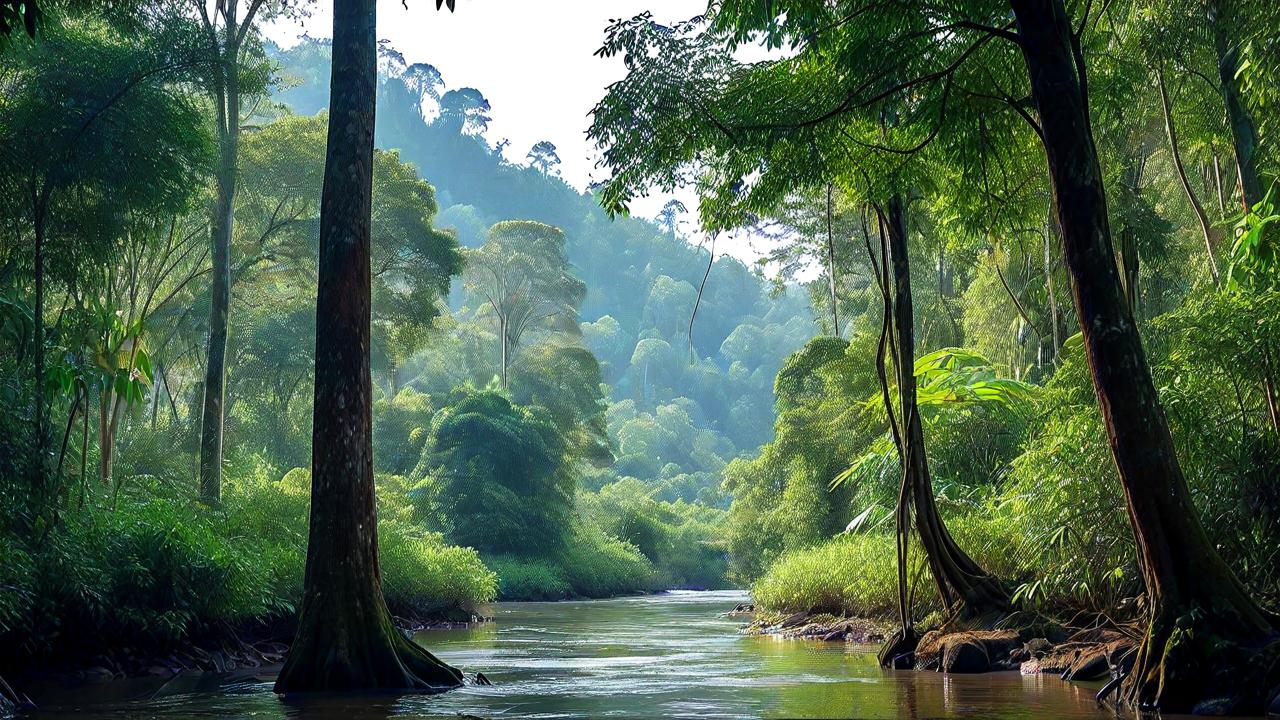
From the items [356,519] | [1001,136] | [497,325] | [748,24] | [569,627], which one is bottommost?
[569,627]

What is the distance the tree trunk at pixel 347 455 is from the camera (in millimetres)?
9633

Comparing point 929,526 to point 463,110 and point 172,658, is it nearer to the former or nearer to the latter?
point 172,658

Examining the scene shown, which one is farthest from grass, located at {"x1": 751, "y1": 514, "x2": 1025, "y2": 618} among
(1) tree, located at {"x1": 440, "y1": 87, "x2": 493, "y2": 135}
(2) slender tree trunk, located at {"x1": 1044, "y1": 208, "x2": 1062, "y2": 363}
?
(1) tree, located at {"x1": 440, "y1": 87, "x2": 493, "y2": 135}

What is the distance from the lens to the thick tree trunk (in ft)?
41.9

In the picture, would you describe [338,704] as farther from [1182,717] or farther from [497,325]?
[497,325]

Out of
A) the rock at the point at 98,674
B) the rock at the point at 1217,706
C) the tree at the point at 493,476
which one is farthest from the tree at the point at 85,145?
the tree at the point at 493,476

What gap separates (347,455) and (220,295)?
11.3 metres

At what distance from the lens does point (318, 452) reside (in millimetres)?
10266

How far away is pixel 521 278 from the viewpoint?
56.6m

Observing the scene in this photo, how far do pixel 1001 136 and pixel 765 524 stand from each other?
20053 mm

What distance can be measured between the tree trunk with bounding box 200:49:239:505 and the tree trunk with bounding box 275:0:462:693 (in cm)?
877

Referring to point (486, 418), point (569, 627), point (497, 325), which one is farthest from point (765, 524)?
point (497, 325)

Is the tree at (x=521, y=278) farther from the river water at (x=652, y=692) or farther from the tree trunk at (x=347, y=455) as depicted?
the tree trunk at (x=347, y=455)

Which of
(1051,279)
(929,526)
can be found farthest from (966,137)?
(1051,279)
